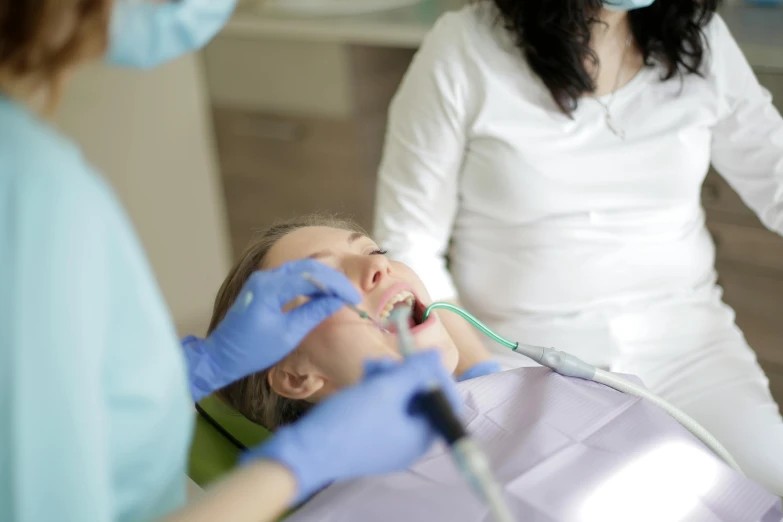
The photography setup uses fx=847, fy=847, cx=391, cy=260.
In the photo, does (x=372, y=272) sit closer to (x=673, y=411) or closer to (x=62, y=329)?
(x=673, y=411)

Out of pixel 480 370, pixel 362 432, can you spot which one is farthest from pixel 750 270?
pixel 362 432

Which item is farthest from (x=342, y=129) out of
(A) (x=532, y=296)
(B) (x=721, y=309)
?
(B) (x=721, y=309)

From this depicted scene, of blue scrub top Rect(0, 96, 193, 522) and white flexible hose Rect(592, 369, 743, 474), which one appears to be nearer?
blue scrub top Rect(0, 96, 193, 522)

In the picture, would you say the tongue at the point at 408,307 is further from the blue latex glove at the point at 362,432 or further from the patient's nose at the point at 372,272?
the blue latex glove at the point at 362,432

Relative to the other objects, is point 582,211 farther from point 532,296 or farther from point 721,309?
point 721,309

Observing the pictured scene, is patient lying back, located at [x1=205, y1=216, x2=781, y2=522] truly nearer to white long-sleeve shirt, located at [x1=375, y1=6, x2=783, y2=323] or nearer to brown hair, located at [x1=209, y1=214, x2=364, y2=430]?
brown hair, located at [x1=209, y1=214, x2=364, y2=430]

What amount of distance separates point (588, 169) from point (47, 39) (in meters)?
0.99

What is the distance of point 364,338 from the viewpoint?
114cm

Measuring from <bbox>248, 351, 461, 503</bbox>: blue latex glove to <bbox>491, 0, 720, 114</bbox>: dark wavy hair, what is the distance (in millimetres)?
791

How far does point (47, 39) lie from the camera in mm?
632

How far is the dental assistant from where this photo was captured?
4.67 feet

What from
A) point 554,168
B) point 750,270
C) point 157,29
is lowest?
point 750,270

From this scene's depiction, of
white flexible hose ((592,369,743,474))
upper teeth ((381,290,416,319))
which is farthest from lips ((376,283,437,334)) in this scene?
white flexible hose ((592,369,743,474))

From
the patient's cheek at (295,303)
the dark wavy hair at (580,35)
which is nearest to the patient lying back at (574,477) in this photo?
the patient's cheek at (295,303)
